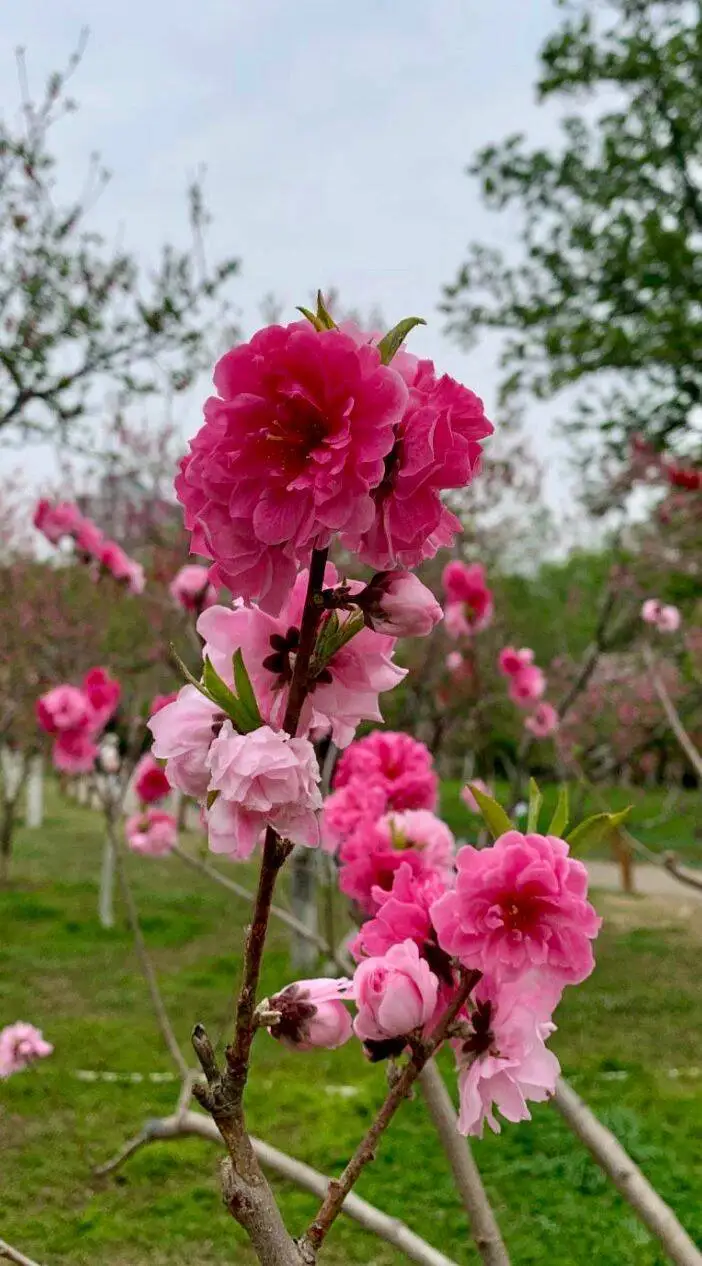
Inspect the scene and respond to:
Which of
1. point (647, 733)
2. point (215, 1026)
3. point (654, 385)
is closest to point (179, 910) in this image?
point (215, 1026)

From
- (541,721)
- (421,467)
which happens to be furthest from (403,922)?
(541,721)

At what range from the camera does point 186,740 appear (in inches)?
31.3

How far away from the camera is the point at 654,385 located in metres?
10.8

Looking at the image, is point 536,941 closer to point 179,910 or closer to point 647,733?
point 179,910

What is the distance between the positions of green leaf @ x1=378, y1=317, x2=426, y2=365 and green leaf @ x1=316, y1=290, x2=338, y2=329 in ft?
0.12

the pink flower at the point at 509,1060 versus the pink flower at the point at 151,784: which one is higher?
the pink flower at the point at 151,784

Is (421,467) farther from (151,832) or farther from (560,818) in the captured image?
(151,832)

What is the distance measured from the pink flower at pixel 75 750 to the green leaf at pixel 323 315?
11.8 ft

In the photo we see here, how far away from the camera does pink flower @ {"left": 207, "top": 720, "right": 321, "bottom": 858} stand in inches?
28.2

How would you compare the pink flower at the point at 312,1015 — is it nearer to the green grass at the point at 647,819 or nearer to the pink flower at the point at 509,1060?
the pink flower at the point at 509,1060

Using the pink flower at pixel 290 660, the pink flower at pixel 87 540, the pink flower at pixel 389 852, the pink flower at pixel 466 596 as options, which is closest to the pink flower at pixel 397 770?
the pink flower at pixel 389 852

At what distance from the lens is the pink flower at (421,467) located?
71 centimetres

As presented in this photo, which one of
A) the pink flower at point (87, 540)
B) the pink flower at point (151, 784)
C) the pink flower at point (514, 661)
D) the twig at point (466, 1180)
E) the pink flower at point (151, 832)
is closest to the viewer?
the twig at point (466, 1180)

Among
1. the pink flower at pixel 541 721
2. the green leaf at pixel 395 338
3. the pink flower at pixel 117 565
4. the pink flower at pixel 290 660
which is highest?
the pink flower at pixel 117 565
